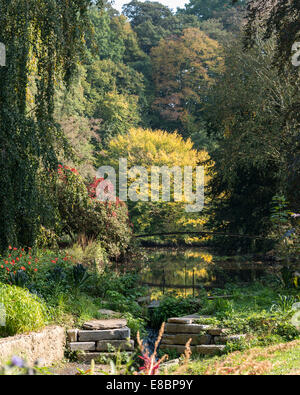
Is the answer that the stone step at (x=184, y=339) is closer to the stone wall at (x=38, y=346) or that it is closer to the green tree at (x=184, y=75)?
the stone wall at (x=38, y=346)

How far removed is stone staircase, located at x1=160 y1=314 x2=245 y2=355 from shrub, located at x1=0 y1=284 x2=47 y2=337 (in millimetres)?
1545

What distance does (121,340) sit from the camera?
5371 mm

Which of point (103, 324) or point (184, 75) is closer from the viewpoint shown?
point (103, 324)

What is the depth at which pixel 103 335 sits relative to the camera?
5.32 metres

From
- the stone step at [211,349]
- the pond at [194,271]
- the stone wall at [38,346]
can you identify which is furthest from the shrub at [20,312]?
the pond at [194,271]

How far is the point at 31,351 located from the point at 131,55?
31.4 metres

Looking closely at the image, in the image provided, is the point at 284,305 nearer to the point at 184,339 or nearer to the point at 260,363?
the point at 184,339

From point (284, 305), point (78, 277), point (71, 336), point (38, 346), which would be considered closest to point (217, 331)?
point (284, 305)

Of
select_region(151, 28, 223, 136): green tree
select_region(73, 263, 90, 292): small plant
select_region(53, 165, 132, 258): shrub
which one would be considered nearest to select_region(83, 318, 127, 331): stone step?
select_region(73, 263, 90, 292): small plant

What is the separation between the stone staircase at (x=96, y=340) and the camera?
5.20 metres

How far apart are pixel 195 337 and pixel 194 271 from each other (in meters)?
7.11

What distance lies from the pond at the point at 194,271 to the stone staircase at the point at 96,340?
319cm
